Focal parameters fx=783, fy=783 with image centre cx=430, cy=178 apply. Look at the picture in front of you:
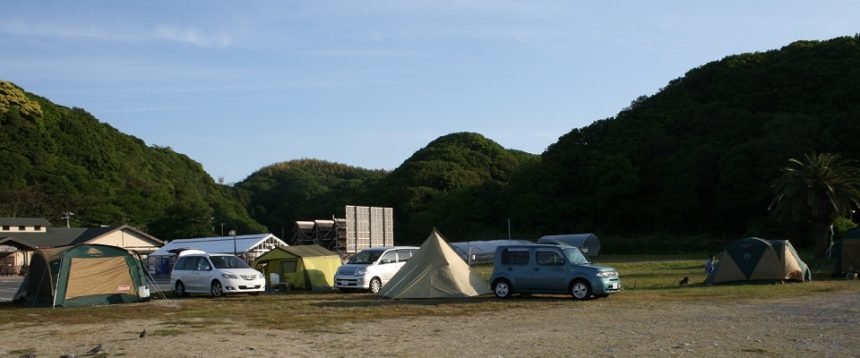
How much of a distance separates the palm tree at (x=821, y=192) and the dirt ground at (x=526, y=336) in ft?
81.7

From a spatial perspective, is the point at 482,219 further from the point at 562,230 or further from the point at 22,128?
the point at 22,128

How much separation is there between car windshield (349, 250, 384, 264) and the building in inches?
1319

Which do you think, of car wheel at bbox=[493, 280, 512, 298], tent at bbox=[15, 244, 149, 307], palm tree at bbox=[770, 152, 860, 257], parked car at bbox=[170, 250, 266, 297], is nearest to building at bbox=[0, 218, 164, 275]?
parked car at bbox=[170, 250, 266, 297]

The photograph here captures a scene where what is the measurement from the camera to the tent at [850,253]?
2888 centimetres

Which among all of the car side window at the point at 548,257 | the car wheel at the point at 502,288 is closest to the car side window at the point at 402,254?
the car wheel at the point at 502,288

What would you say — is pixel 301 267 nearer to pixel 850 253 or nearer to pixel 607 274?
pixel 607 274

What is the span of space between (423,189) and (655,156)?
3191 centimetres

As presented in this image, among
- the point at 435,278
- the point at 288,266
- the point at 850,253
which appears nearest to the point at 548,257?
the point at 435,278

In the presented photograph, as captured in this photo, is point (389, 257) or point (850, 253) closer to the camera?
point (389, 257)

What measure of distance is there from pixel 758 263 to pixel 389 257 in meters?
12.3

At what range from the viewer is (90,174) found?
85750 mm

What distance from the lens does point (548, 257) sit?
69.9 ft

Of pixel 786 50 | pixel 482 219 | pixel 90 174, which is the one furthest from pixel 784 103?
pixel 90 174

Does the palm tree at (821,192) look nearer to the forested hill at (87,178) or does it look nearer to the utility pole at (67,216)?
the forested hill at (87,178)
